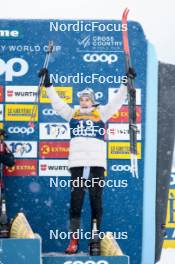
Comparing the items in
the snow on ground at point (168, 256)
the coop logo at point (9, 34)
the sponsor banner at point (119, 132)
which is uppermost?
the coop logo at point (9, 34)

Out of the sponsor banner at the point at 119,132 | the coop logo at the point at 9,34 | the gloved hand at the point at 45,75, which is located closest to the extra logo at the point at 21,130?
the gloved hand at the point at 45,75

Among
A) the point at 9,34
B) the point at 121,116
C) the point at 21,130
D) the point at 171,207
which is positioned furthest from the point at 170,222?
the point at 9,34

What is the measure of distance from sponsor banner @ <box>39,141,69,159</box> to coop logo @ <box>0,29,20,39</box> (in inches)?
40.9

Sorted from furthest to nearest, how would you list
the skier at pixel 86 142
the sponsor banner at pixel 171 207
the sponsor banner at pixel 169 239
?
the sponsor banner at pixel 169 239 → the sponsor banner at pixel 171 207 → the skier at pixel 86 142

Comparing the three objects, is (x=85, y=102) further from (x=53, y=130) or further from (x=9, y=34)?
(x=9, y=34)

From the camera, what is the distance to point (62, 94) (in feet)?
26.3

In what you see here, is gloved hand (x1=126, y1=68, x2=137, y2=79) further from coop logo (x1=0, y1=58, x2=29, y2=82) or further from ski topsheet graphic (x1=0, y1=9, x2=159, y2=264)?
coop logo (x1=0, y1=58, x2=29, y2=82)

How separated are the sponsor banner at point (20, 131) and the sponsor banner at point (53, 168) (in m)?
0.28

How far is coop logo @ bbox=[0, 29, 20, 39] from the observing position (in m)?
8.04

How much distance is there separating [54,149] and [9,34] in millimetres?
1173

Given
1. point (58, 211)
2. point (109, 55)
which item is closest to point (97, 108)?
point (109, 55)

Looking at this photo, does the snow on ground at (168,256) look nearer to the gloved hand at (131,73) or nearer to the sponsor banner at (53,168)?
the sponsor banner at (53,168)

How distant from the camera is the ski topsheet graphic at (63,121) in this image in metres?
8.02

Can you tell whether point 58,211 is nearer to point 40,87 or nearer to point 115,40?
point 40,87
